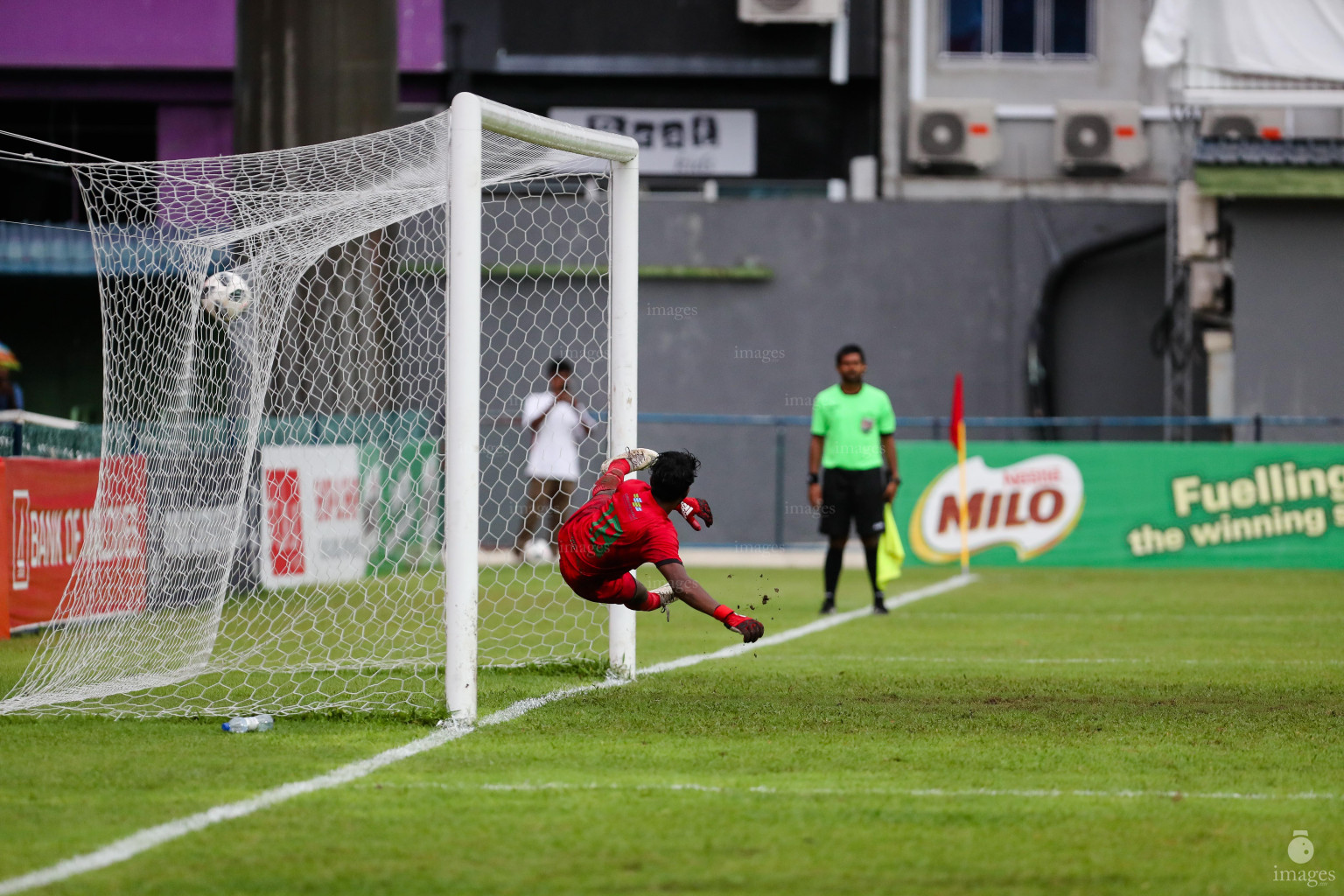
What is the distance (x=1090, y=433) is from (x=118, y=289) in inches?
691

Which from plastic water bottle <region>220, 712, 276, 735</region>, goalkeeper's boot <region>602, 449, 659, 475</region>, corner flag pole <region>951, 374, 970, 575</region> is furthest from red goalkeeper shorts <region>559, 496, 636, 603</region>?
corner flag pole <region>951, 374, 970, 575</region>

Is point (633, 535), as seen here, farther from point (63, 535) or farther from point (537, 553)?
point (537, 553)

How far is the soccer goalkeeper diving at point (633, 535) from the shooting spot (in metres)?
6.98

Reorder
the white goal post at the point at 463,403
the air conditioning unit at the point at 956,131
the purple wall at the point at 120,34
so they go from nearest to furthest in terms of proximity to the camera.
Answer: the white goal post at the point at 463,403, the air conditioning unit at the point at 956,131, the purple wall at the point at 120,34

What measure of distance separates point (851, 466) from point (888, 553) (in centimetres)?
78

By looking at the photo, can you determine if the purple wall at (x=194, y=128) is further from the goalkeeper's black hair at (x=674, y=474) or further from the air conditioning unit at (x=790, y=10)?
the goalkeeper's black hair at (x=674, y=474)

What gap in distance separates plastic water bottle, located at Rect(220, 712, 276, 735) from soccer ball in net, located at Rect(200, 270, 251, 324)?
261 centimetres

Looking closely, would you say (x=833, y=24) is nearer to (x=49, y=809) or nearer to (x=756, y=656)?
(x=756, y=656)

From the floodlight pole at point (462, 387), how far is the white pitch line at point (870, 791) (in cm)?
138

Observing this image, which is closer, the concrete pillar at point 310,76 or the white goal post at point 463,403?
the white goal post at point 463,403

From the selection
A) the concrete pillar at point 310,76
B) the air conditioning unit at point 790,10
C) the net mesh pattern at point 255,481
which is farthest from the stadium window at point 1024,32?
the net mesh pattern at point 255,481

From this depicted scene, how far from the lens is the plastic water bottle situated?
6639mm

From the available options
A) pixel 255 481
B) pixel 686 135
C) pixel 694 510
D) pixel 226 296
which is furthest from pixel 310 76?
pixel 694 510

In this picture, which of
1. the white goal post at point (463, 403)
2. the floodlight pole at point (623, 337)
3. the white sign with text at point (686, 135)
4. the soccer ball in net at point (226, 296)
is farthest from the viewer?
the white sign with text at point (686, 135)
